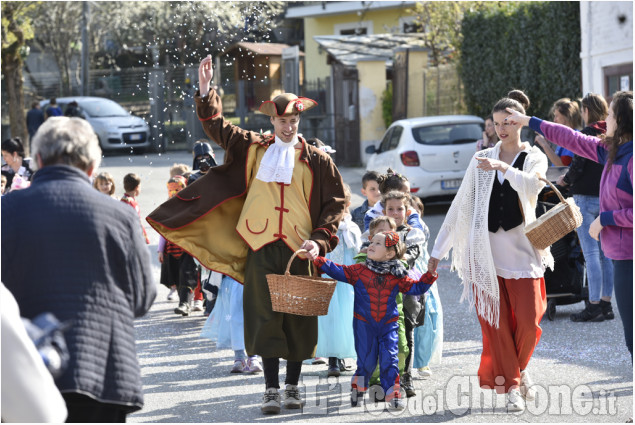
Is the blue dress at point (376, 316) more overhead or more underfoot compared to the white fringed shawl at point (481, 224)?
more underfoot

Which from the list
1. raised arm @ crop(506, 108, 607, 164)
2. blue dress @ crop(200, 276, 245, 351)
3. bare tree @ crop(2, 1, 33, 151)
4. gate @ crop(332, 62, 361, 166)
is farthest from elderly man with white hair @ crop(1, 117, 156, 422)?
bare tree @ crop(2, 1, 33, 151)

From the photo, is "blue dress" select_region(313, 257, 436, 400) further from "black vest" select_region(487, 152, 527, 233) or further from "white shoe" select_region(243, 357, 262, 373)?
"white shoe" select_region(243, 357, 262, 373)

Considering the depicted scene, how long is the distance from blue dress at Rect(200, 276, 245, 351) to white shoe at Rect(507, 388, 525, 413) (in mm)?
2145

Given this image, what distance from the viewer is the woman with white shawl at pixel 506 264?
6.24m

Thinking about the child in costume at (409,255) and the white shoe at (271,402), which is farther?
the child in costume at (409,255)

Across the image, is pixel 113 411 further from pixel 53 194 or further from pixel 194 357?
pixel 194 357

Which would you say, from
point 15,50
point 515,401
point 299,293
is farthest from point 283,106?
point 15,50

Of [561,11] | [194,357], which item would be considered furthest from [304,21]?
[194,357]

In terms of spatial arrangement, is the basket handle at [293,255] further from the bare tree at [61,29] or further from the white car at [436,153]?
the bare tree at [61,29]

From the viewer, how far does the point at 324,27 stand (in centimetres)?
3875

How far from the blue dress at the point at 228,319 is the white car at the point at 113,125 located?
879 inches

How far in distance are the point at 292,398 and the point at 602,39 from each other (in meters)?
12.3

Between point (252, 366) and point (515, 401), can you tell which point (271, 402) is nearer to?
point (252, 366)

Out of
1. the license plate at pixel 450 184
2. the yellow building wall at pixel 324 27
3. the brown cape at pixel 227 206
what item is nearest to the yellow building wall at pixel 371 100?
the license plate at pixel 450 184
